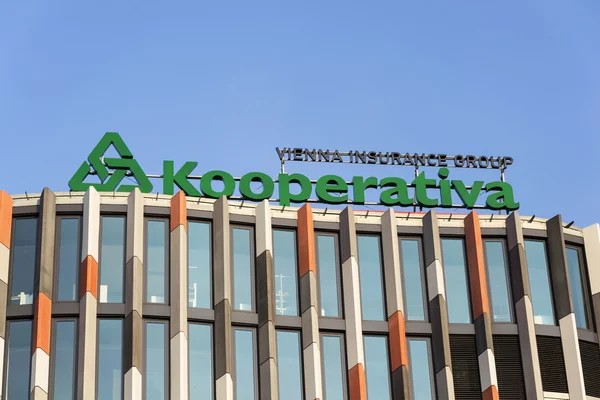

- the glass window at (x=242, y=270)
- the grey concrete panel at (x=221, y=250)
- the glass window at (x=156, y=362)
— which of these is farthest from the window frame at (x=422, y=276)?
the glass window at (x=156, y=362)

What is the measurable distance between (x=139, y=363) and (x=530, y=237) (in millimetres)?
24385

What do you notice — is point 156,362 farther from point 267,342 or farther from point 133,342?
point 267,342

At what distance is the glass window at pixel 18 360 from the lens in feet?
227

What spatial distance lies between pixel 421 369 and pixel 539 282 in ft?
30.5

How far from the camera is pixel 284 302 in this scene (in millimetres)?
74312

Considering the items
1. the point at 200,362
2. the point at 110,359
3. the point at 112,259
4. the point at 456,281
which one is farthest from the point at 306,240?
the point at 110,359

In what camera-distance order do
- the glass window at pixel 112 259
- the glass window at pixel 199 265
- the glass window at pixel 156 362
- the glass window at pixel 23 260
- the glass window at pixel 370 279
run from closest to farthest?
1. the glass window at pixel 156 362
2. the glass window at pixel 23 260
3. the glass window at pixel 112 259
4. the glass window at pixel 199 265
5. the glass window at pixel 370 279

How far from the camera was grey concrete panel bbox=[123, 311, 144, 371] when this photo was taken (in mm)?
69500

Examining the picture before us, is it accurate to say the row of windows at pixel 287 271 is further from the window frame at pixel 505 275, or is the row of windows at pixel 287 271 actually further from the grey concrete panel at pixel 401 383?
the grey concrete panel at pixel 401 383

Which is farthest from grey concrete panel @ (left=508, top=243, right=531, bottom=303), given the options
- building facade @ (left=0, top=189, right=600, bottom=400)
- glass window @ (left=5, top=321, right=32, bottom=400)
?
glass window @ (left=5, top=321, right=32, bottom=400)

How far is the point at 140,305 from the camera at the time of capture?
7131 cm

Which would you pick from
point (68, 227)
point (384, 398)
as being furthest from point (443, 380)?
point (68, 227)

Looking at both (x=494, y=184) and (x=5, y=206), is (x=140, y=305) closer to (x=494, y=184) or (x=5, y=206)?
(x=5, y=206)

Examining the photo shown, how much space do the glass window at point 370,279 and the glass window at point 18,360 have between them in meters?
18.5
